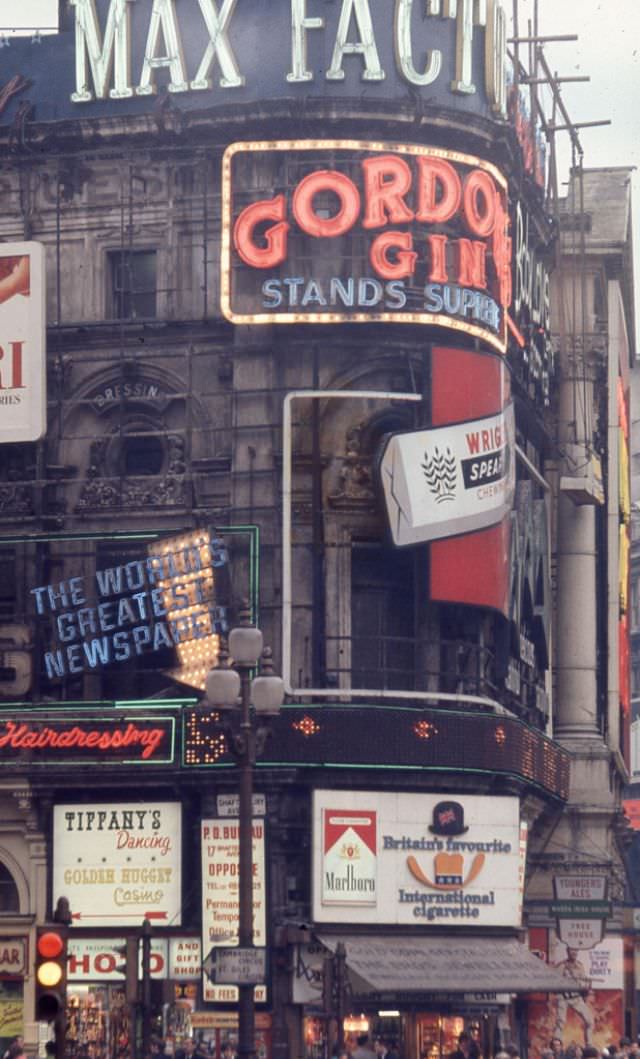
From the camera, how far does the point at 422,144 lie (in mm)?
59656

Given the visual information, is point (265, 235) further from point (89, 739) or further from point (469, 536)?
point (89, 739)

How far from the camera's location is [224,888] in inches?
2211

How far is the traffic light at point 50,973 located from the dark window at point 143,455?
33200mm

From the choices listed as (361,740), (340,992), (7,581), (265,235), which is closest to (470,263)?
(265,235)

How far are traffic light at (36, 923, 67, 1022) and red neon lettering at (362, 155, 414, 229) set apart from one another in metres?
33.5

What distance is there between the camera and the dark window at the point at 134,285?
199 feet

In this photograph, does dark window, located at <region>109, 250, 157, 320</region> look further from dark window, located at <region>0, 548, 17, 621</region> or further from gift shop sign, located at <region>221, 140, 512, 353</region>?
dark window, located at <region>0, 548, 17, 621</region>

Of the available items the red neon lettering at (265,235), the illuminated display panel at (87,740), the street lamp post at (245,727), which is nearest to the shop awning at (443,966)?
the illuminated display panel at (87,740)

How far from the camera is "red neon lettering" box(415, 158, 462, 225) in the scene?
58875 millimetres

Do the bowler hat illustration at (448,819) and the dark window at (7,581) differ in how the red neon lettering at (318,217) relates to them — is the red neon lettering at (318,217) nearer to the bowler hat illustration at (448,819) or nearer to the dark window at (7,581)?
the dark window at (7,581)

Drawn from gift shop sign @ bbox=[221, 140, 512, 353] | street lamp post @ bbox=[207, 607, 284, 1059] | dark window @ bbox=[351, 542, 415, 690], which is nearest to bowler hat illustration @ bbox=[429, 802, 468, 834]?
dark window @ bbox=[351, 542, 415, 690]

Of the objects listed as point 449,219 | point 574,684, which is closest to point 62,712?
point 449,219

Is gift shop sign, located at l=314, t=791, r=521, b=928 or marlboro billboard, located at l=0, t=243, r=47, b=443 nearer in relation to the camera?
gift shop sign, located at l=314, t=791, r=521, b=928

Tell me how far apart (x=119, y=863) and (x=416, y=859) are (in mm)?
6719
